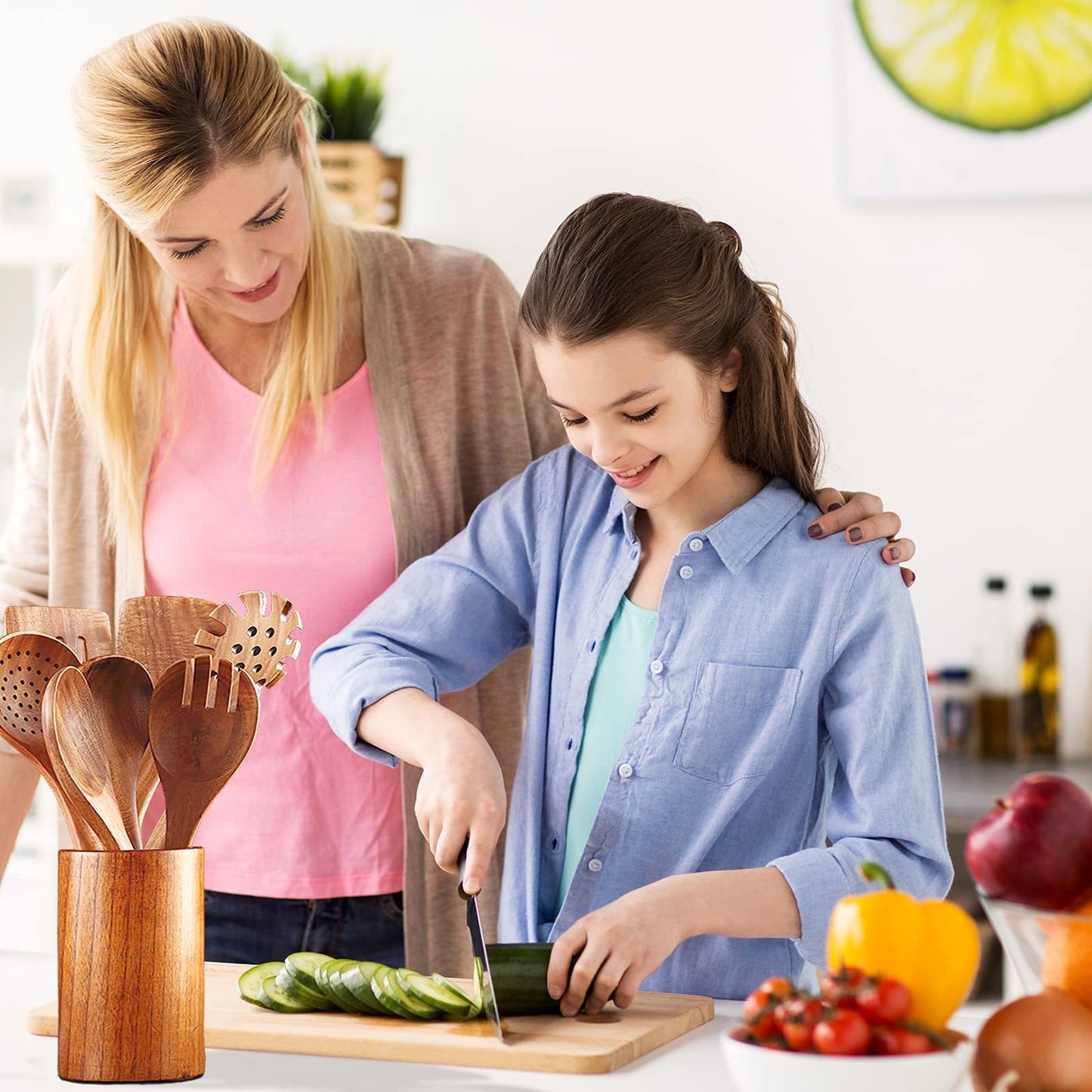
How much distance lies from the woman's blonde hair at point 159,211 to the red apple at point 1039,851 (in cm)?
92

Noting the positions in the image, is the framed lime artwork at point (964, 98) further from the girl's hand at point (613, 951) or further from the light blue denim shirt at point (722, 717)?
the girl's hand at point (613, 951)

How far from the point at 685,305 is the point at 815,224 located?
5.43 ft

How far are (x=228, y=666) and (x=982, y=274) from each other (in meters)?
2.13

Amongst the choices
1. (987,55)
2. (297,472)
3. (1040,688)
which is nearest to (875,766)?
(297,472)

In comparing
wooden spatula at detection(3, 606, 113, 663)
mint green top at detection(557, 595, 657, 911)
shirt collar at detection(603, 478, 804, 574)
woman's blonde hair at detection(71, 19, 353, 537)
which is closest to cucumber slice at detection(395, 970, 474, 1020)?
mint green top at detection(557, 595, 657, 911)

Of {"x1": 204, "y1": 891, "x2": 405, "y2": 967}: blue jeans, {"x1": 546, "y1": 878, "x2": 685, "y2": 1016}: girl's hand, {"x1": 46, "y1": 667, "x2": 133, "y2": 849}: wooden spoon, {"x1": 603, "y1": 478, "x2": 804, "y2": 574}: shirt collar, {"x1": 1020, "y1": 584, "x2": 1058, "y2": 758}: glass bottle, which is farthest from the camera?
{"x1": 1020, "y1": 584, "x2": 1058, "y2": 758}: glass bottle

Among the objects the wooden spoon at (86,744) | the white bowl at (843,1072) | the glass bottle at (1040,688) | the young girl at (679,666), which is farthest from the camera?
the glass bottle at (1040,688)

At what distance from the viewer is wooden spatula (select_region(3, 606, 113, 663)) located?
0.94 meters

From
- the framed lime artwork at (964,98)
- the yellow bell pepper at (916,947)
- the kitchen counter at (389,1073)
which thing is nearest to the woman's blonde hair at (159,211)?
the kitchen counter at (389,1073)

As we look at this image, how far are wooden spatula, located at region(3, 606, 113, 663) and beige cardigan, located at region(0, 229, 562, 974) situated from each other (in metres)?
0.51

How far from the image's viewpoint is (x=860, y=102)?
2.67 meters

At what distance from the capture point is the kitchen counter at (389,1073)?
915mm

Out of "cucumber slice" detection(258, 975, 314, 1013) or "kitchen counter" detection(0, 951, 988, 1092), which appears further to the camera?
"cucumber slice" detection(258, 975, 314, 1013)

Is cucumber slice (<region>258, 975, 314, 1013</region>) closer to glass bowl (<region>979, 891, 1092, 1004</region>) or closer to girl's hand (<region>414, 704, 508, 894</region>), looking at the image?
girl's hand (<region>414, 704, 508, 894</region>)
